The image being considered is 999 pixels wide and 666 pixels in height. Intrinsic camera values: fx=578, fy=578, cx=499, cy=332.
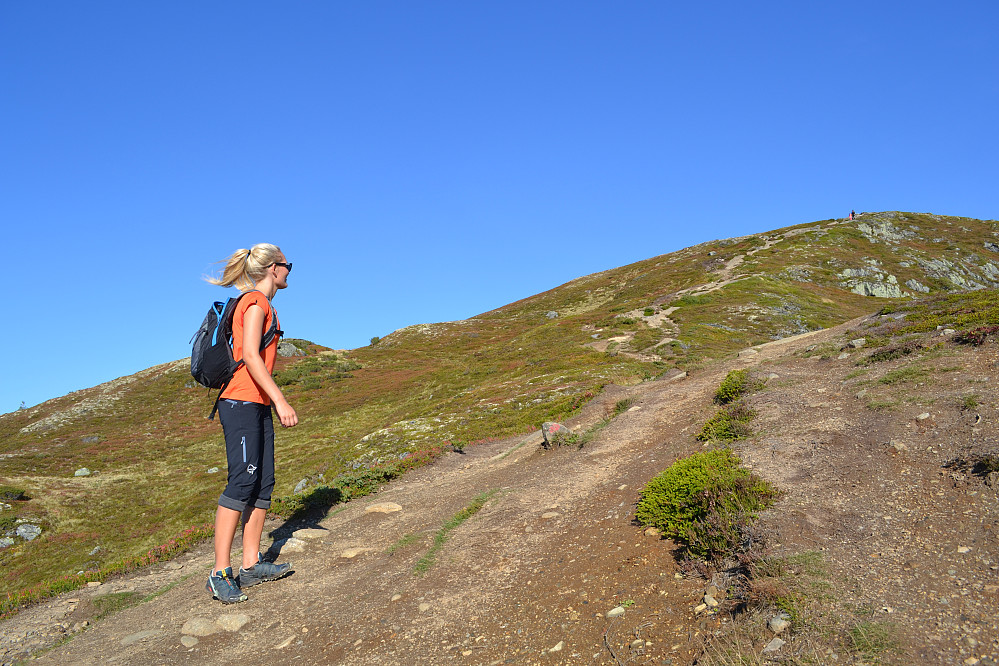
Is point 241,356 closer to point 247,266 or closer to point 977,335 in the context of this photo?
point 247,266

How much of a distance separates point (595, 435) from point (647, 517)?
6.33m

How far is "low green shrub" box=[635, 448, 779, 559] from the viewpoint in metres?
6.09

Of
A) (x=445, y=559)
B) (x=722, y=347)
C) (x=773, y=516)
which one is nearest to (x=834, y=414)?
(x=773, y=516)

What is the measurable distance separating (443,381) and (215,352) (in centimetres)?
3480

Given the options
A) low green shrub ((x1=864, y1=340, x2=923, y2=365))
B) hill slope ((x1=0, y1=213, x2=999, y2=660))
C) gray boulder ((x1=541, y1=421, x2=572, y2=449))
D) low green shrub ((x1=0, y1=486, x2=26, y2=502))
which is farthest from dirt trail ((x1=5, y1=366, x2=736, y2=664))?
low green shrub ((x1=0, y1=486, x2=26, y2=502))

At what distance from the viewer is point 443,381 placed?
136ft

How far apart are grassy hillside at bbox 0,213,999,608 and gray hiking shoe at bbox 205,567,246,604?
7.92 metres

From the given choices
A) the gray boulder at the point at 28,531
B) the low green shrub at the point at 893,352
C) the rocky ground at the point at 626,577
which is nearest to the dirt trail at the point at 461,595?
the rocky ground at the point at 626,577

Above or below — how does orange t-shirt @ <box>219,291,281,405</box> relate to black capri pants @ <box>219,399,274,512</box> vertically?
above

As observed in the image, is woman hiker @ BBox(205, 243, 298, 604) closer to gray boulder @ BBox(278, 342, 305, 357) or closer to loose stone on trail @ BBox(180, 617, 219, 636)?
loose stone on trail @ BBox(180, 617, 219, 636)

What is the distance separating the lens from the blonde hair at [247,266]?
7.21m

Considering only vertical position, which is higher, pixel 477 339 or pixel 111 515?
pixel 477 339

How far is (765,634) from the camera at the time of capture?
454 centimetres

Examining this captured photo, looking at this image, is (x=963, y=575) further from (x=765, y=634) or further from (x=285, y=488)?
(x=285, y=488)
